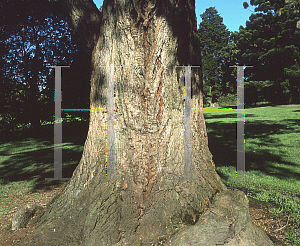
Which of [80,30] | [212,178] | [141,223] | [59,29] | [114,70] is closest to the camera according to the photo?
[141,223]

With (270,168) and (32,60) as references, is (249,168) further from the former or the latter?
(32,60)

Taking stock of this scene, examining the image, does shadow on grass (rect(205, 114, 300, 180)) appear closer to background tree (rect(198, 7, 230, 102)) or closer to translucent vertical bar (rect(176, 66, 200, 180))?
translucent vertical bar (rect(176, 66, 200, 180))

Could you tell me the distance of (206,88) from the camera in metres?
39.5

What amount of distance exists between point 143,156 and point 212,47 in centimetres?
4293

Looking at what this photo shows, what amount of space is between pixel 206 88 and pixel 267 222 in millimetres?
37544

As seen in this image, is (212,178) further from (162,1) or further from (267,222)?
(162,1)

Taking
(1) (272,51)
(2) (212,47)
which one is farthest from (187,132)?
(2) (212,47)

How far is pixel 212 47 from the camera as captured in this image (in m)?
42.7

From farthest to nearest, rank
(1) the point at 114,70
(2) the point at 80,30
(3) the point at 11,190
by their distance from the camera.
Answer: (3) the point at 11,190
(2) the point at 80,30
(1) the point at 114,70

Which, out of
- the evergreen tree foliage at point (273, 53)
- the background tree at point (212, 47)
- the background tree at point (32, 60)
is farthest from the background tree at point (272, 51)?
the background tree at point (32, 60)

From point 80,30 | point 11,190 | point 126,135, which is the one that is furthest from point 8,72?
point 126,135

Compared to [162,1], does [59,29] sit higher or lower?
higher

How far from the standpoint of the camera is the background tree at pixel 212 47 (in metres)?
40.7

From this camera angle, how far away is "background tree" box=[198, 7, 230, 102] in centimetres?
4066
